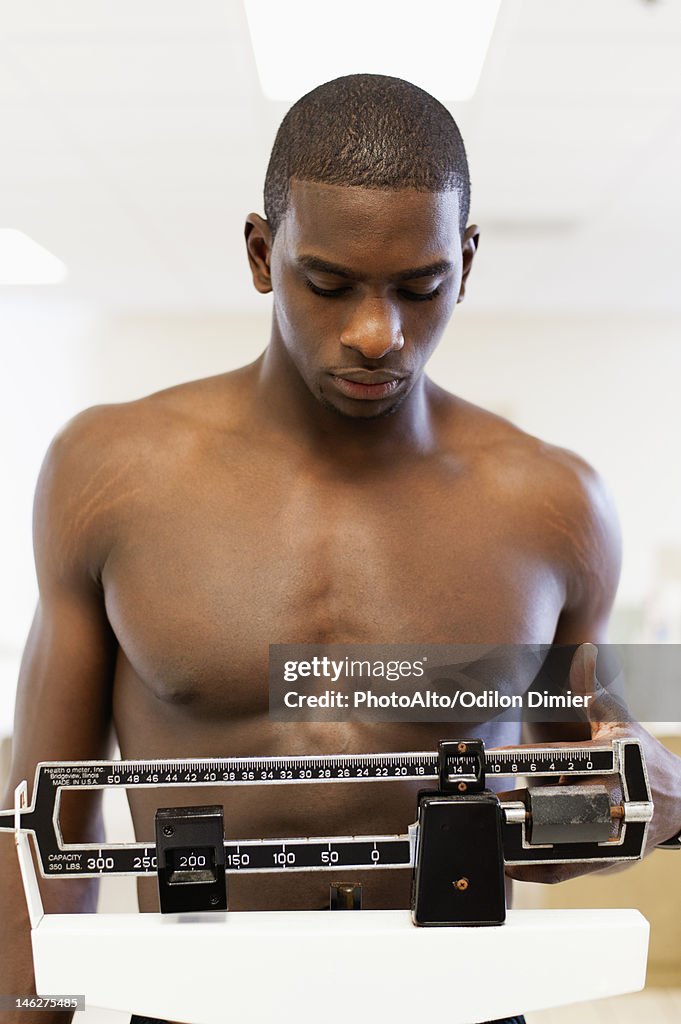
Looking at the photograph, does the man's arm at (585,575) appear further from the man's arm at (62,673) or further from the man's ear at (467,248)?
the man's arm at (62,673)

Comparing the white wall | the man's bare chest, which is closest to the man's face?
the man's bare chest

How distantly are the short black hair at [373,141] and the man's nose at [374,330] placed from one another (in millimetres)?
67

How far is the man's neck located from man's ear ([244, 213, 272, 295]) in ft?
0.16

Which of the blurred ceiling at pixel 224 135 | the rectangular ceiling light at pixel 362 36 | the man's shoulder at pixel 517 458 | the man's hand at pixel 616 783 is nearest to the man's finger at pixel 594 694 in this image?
the man's hand at pixel 616 783

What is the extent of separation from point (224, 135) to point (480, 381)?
2245 millimetres

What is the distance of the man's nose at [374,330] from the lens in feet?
1.82

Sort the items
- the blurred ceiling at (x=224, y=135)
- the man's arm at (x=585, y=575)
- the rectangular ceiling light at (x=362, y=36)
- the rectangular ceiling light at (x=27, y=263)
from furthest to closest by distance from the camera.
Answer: the rectangular ceiling light at (x=27, y=263) → the blurred ceiling at (x=224, y=135) → the rectangular ceiling light at (x=362, y=36) → the man's arm at (x=585, y=575)

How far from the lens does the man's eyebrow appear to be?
1.85 ft

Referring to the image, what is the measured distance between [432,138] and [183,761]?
1.21ft

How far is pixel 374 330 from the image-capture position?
555 millimetres

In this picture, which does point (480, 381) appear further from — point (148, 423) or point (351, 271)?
point (351, 271)

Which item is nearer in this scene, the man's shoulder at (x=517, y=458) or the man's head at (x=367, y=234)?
the man's head at (x=367, y=234)

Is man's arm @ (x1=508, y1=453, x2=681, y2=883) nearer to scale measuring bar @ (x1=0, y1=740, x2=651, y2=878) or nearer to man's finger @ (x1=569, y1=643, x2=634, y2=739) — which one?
man's finger @ (x1=569, y1=643, x2=634, y2=739)

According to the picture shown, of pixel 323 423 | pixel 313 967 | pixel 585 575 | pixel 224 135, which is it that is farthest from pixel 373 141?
pixel 224 135
